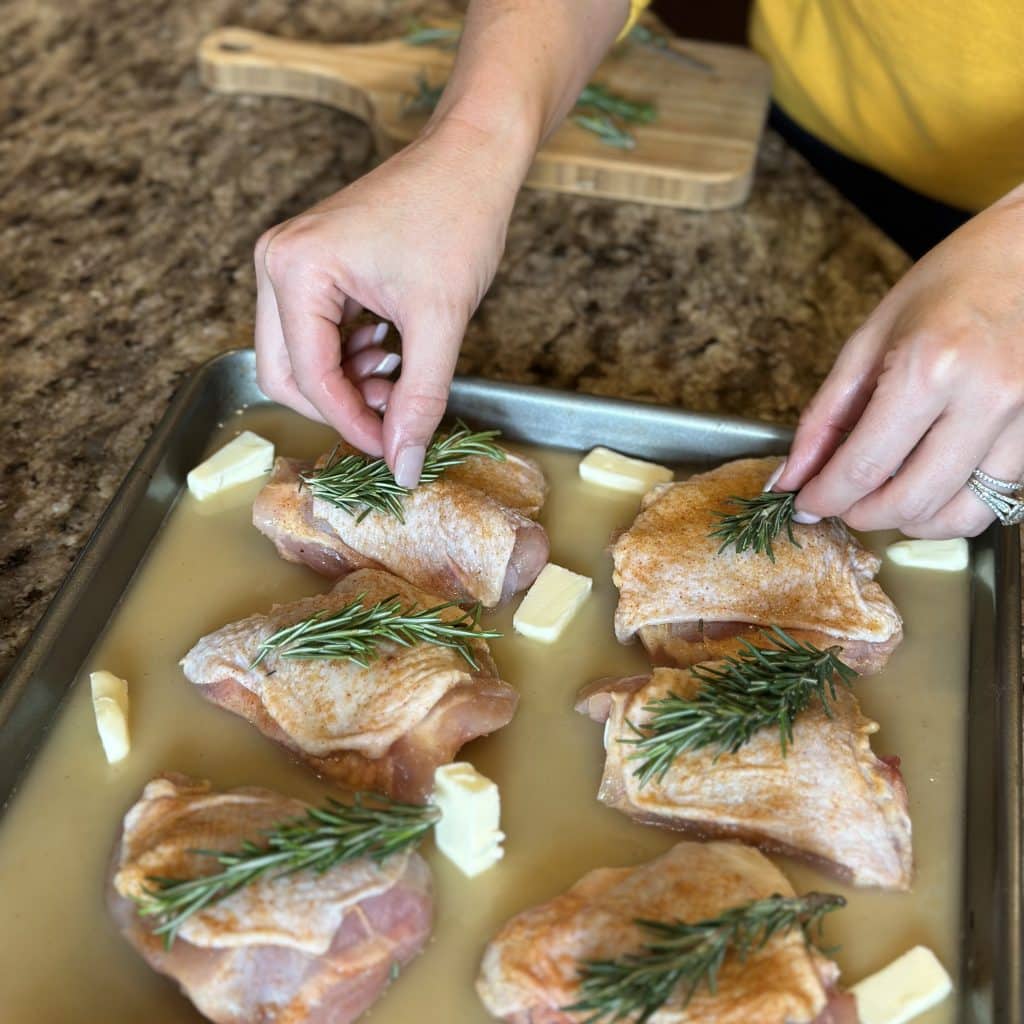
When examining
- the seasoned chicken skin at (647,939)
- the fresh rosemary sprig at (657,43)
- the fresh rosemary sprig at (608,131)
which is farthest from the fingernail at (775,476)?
the fresh rosemary sprig at (657,43)

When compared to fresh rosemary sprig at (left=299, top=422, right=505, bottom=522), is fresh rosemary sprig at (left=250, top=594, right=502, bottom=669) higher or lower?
lower

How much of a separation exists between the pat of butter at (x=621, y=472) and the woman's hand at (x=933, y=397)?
1.08 ft

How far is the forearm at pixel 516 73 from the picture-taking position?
6.63 ft

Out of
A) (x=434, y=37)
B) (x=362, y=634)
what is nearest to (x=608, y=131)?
(x=434, y=37)

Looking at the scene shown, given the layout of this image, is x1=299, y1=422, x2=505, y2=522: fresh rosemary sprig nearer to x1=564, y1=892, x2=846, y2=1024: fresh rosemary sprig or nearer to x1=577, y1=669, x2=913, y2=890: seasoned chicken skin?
x1=577, y1=669, x2=913, y2=890: seasoned chicken skin

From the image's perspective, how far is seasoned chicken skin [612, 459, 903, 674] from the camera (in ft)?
6.09

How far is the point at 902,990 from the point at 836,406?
0.80 meters

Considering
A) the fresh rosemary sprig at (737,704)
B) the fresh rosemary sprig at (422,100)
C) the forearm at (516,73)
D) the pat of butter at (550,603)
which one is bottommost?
the pat of butter at (550,603)

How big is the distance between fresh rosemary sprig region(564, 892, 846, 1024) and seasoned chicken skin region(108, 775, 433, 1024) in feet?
0.81

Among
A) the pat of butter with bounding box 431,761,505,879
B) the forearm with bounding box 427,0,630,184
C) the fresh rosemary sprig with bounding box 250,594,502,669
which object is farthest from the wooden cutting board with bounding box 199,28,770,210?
the pat of butter with bounding box 431,761,505,879

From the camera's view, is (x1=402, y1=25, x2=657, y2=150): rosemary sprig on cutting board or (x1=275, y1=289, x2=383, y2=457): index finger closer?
(x1=275, y1=289, x2=383, y2=457): index finger

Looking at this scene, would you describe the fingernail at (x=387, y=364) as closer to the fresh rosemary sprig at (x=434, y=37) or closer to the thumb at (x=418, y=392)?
the thumb at (x=418, y=392)

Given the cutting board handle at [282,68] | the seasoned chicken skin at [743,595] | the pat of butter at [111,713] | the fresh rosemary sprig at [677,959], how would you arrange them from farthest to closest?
the cutting board handle at [282,68] → the seasoned chicken skin at [743,595] → the pat of butter at [111,713] → the fresh rosemary sprig at [677,959]

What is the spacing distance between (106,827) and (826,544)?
1142mm
